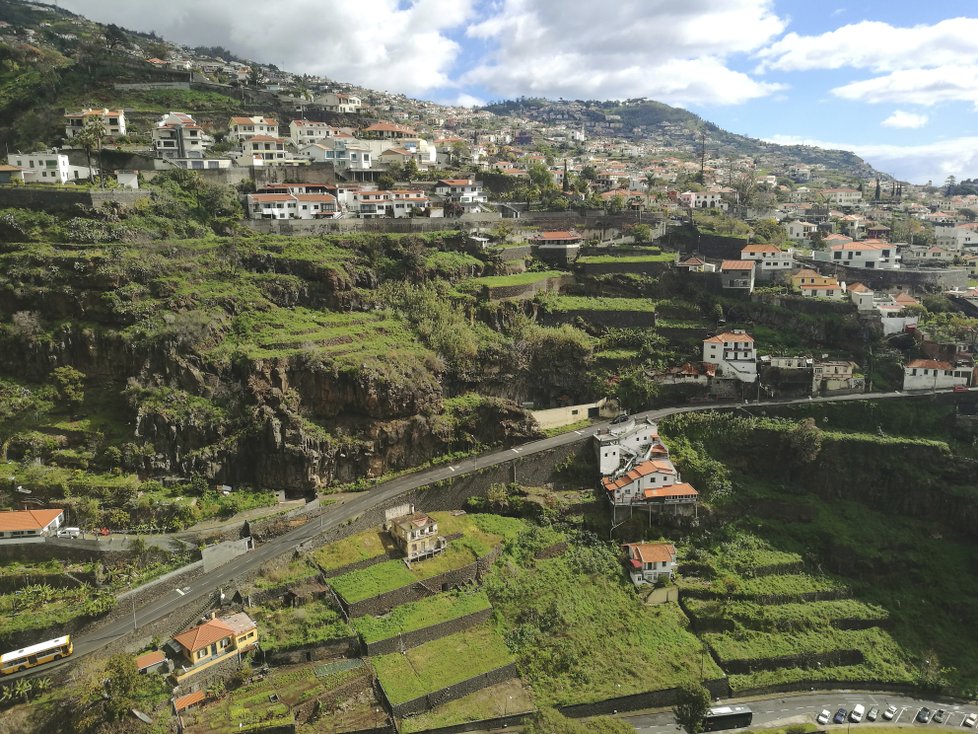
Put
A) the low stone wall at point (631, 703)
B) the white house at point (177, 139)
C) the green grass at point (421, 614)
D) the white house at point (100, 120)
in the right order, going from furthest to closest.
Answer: the white house at point (177, 139) → the white house at point (100, 120) → the green grass at point (421, 614) → the low stone wall at point (631, 703)

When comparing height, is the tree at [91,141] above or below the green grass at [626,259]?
above

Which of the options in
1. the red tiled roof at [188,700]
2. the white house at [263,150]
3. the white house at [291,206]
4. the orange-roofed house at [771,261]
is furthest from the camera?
the white house at [263,150]

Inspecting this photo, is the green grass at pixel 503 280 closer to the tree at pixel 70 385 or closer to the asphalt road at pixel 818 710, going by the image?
the tree at pixel 70 385

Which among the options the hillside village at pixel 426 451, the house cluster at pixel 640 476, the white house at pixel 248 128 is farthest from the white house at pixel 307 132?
the house cluster at pixel 640 476

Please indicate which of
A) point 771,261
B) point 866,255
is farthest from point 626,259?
point 866,255

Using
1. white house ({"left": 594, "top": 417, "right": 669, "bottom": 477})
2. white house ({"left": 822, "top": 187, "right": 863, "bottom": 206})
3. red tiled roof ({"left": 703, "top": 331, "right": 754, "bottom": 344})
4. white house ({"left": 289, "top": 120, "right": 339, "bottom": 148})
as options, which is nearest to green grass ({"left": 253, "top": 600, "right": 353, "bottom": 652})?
white house ({"left": 594, "top": 417, "right": 669, "bottom": 477})

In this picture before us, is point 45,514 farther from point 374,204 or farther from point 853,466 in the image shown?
point 853,466

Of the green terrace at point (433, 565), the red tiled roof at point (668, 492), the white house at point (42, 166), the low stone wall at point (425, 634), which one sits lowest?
the low stone wall at point (425, 634)

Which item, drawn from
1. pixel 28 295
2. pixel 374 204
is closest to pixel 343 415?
Answer: pixel 28 295
